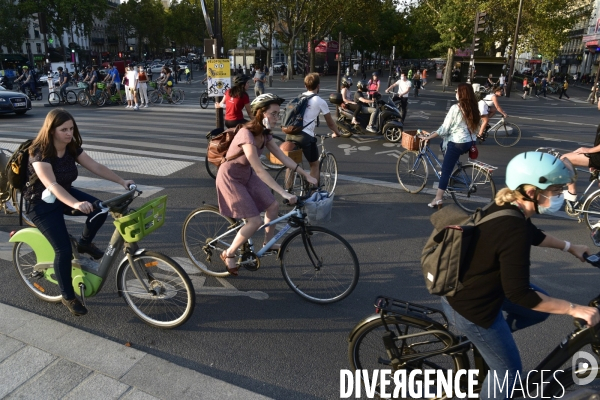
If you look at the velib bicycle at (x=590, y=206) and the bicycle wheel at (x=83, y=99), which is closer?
the velib bicycle at (x=590, y=206)

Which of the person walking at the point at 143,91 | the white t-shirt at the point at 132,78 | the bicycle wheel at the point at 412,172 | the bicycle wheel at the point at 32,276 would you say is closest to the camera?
the bicycle wheel at the point at 32,276

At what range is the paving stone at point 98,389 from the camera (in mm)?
2941

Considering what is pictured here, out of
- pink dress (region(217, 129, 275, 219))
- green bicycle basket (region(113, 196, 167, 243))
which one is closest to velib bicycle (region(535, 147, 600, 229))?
pink dress (region(217, 129, 275, 219))

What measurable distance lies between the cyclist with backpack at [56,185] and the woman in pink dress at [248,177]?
2.74 ft

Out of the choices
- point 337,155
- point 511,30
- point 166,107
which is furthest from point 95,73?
point 511,30

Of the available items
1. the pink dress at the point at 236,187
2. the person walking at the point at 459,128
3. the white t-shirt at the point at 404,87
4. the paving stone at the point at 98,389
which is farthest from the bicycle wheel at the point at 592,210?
the white t-shirt at the point at 404,87

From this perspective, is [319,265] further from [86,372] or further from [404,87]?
[404,87]

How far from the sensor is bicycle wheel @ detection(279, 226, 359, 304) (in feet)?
13.3

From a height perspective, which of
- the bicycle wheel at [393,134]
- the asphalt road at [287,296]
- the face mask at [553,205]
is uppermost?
the face mask at [553,205]

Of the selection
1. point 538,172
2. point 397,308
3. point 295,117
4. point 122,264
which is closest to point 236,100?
point 295,117

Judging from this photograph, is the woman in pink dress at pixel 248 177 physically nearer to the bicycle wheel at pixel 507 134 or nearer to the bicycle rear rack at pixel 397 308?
the bicycle rear rack at pixel 397 308

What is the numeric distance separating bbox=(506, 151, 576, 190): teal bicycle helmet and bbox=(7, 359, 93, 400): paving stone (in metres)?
2.90

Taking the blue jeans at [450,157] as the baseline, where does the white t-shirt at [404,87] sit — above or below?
above

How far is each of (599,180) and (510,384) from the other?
4756 millimetres
